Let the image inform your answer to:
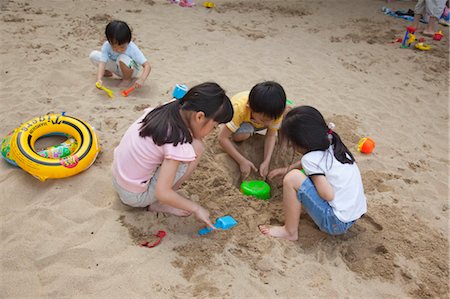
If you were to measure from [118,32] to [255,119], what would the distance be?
5.21ft

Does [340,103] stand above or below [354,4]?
below

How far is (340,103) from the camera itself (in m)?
3.93

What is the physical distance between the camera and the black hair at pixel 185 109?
187cm

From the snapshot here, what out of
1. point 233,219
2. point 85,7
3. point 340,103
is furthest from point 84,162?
point 85,7

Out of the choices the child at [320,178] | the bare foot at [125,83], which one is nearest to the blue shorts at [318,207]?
the child at [320,178]

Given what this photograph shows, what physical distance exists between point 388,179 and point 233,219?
1.35 meters

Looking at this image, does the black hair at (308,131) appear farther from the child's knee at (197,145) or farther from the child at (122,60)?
the child at (122,60)

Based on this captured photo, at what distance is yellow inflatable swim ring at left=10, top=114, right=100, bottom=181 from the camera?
2277 millimetres

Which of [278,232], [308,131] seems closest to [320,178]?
[308,131]

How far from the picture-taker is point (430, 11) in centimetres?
604

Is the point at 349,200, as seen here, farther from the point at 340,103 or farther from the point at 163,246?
the point at 340,103

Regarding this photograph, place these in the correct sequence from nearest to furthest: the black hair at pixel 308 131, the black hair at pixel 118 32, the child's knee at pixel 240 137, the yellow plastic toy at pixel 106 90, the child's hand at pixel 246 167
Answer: the black hair at pixel 308 131 → the child's hand at pixel 246 167 → the child's knee at pixel 240 137 → the black hair at pixel 118 32 → the yellow plastic toy at pixel 106 90

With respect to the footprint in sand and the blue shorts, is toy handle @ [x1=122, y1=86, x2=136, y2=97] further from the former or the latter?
the footprint in sand

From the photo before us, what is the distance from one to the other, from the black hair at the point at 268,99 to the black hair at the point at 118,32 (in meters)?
1.57
